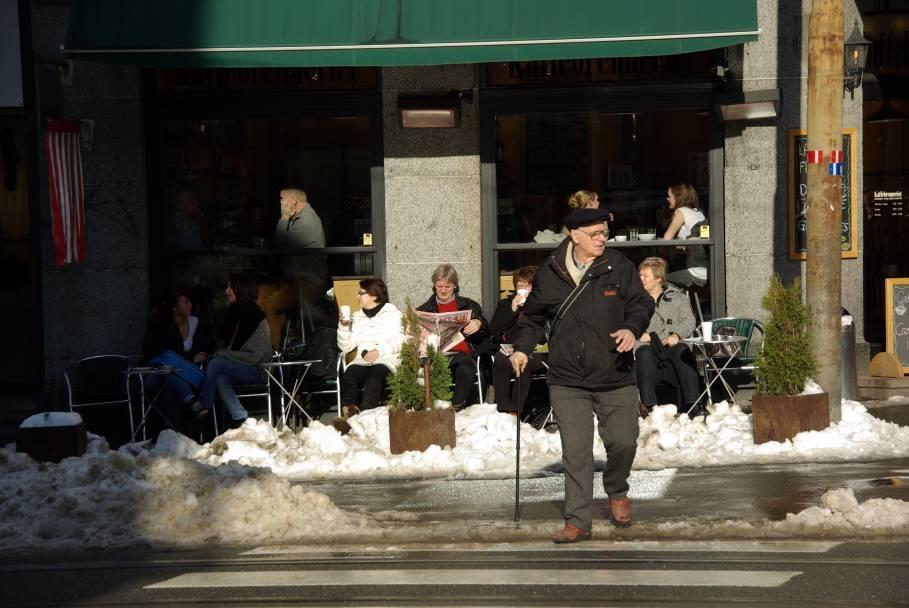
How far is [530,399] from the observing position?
13.4m

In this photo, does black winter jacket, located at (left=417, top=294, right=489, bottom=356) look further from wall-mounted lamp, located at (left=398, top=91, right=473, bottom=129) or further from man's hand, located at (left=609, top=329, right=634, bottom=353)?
man's hand, located at (left=609, top=329, right=634, bottom=353)

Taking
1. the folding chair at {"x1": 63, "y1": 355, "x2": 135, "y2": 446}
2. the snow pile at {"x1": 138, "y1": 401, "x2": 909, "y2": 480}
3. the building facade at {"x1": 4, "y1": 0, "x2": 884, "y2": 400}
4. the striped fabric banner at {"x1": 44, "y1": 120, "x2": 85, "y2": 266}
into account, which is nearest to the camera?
the snow pile at {"x1": 138, "y1": 401, "x2": 909, "y2": 480}

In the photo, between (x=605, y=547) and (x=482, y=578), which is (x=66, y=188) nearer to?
(x=605, y=547)

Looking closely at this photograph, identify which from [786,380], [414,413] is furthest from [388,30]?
[786,380]

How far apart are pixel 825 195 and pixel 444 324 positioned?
346 cm

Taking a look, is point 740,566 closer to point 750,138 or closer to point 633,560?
point 633,560

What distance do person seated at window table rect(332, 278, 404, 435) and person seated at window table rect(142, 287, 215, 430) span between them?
4.26 ft

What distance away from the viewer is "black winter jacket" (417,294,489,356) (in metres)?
13.3

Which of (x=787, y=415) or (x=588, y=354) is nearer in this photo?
(x=588, y=354)

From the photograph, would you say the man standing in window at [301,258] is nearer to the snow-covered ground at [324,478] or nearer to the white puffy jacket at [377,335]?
the white puffy jacket at [377,335]

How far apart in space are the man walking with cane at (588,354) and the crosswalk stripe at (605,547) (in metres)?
0.20

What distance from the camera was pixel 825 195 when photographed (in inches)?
456

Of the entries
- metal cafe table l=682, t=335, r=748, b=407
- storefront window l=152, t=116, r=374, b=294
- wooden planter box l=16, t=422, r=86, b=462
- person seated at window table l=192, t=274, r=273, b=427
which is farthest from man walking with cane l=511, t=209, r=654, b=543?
storefront window l=152, t=116, r=374, b=294

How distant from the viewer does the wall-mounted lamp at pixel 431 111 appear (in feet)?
45.7
